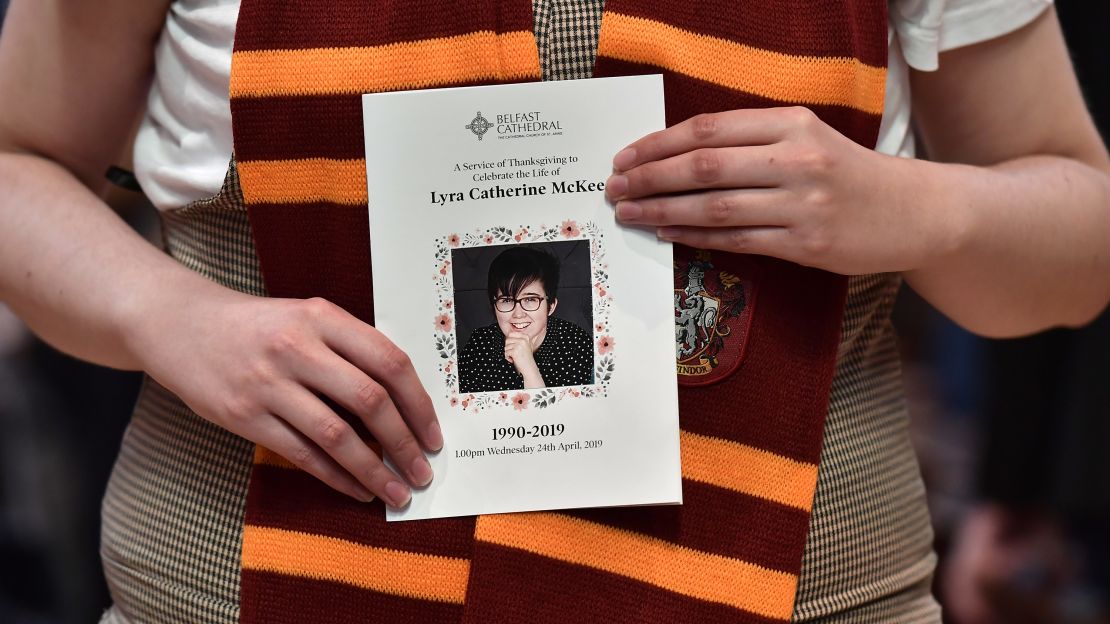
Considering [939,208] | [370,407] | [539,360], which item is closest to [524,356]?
[539,360]

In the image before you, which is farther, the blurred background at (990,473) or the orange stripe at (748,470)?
the blurred background at (990,473)

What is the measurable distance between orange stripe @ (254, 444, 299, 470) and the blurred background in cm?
113

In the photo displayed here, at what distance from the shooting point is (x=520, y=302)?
0.70 m

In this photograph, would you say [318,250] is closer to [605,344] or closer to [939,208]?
[605,344]

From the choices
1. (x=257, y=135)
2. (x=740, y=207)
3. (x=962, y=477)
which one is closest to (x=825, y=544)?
(x=740, y=207)

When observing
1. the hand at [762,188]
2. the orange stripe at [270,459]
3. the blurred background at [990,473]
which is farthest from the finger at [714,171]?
the blurred background at [990,473]

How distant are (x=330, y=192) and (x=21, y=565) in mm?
1856

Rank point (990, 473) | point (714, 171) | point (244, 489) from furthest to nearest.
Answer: point (990, 473) → point (244, 489) → point (714, 171)

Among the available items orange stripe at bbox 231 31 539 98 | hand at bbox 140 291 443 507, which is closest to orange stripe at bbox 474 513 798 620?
hand at bbox 140 291 443 507

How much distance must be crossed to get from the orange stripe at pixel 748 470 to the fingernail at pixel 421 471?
0.18 m

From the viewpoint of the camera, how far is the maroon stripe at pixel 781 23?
0.70m

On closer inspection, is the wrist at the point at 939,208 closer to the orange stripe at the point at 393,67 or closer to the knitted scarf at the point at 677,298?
the knitted scarf at the point at 677,298

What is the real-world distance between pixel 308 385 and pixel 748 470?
0.32 metres

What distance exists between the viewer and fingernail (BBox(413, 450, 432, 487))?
0.70m
